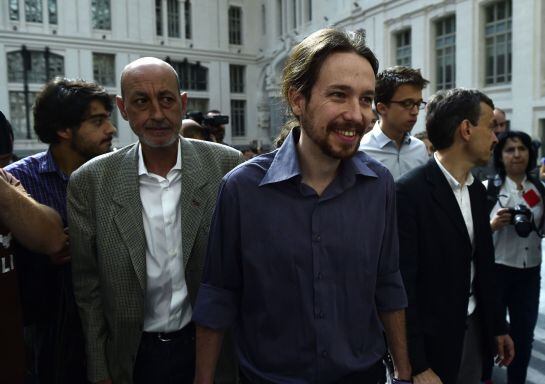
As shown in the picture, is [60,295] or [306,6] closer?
[60,295]

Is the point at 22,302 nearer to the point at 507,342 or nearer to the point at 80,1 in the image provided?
the point at 507,342

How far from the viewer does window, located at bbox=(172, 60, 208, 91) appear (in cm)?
3241

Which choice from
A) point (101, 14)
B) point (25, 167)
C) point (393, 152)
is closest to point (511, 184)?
point (393, 152)

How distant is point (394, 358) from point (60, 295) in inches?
60.5

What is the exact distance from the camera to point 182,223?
2023 mm

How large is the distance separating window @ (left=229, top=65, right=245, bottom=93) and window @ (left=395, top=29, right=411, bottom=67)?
16400 millimetres

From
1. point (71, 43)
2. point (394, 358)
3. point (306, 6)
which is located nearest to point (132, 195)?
point (394, 358)

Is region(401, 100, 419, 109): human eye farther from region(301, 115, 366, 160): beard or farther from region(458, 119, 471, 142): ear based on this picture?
region(301, 115, 366, 160): beard

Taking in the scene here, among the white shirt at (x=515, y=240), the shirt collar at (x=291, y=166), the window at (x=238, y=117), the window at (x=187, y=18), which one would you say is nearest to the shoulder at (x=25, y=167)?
the shirt collar at (x=291, y=166)

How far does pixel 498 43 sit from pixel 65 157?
1665cm

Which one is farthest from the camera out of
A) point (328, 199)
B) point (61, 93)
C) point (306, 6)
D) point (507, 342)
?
point (306, 6)

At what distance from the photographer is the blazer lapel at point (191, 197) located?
2.01 meters

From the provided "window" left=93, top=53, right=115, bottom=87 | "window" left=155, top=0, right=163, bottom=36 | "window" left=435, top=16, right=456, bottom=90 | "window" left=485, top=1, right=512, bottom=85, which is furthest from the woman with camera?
"window" left=155, top=0, right=163, bottom=36

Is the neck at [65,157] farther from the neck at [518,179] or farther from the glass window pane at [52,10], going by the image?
the glass window pane at [52,10]
